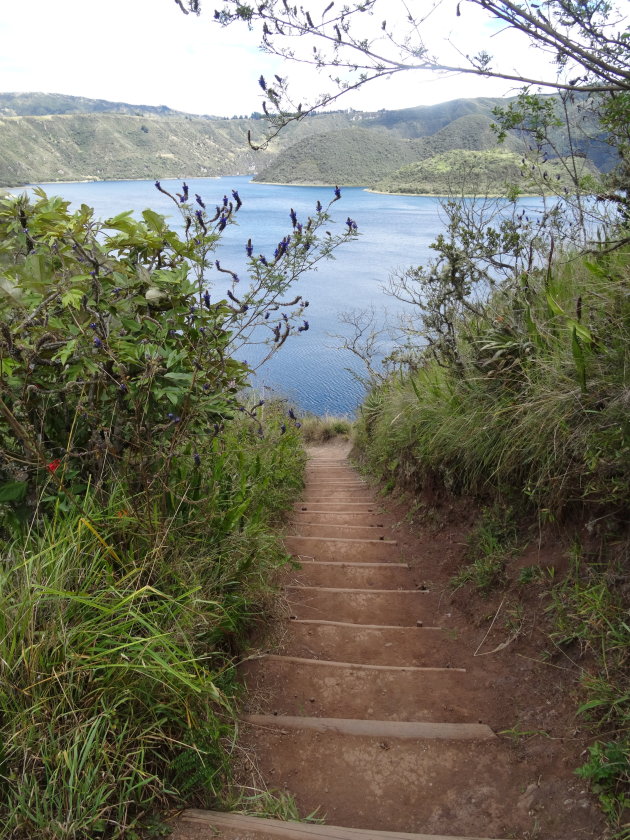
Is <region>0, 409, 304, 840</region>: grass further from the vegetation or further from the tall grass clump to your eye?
the tall grass clump

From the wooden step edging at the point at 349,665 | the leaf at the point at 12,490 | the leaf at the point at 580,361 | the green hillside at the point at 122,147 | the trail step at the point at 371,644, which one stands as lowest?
the trail step at the point at 371,644

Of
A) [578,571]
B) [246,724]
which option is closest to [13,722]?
[246,724]

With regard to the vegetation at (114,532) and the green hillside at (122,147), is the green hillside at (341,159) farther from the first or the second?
the vegetation at (114,532)

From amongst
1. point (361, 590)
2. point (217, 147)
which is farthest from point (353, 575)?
point (217, 147)

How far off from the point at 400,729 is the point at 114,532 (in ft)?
4.20

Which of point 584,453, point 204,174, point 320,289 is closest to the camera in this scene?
point 584,453

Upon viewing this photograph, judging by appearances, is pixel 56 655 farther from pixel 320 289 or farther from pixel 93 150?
pixel 93 150

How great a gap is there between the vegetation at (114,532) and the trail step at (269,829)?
0.30 ft

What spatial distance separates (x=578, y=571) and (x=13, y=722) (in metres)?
2.18

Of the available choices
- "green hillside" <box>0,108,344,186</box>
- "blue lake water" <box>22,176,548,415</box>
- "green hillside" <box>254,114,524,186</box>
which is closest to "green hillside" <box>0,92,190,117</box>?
"green hillside" <box>0,108,344,186</box>

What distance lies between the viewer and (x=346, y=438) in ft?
48.5

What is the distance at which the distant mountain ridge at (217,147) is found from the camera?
124ft

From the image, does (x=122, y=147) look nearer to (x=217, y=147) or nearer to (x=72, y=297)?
(x=217, y=147)

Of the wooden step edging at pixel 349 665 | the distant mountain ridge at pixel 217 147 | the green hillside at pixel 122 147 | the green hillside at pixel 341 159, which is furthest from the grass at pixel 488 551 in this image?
the green hillside at pixel 122 147
